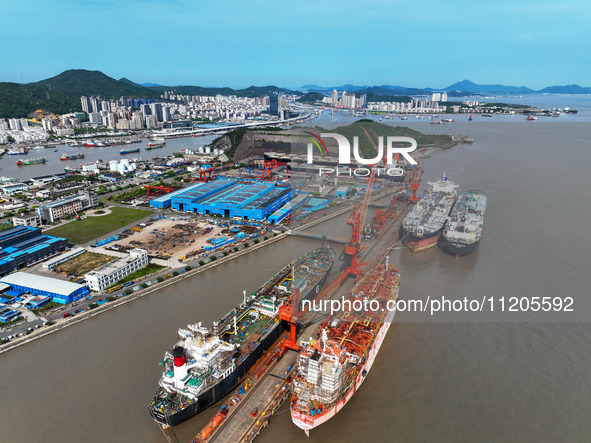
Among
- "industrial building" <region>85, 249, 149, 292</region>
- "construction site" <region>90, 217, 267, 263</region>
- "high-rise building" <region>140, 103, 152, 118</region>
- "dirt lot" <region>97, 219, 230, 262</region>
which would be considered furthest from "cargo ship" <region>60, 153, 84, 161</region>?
"industrial building" <region>85, 249, 149, 292</region>

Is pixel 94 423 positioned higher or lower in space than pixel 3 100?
lower

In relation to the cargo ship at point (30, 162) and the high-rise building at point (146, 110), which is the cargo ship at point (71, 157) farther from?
the high-rise building at point (146, 110)

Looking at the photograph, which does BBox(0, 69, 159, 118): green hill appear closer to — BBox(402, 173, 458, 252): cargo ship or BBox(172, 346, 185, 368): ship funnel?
BBox(402, 173, 458, 252): cargo ship

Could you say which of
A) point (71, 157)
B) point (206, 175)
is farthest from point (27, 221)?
point (71, 157)

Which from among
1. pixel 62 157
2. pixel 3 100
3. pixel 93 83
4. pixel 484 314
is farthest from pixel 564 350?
pixel 93 83

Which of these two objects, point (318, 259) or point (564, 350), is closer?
point (564, 350)

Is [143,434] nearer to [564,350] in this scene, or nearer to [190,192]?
[564,350]

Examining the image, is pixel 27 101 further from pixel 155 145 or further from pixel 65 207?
pixel 65 207
